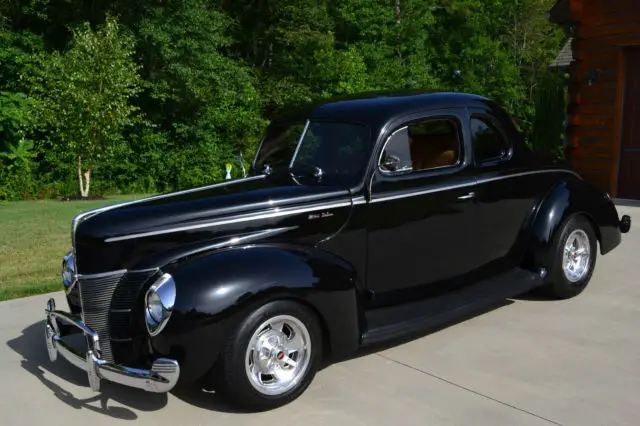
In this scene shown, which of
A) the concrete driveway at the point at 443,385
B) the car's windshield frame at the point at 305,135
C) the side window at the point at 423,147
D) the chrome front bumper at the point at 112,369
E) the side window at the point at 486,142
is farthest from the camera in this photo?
the side window at the point at 486,142

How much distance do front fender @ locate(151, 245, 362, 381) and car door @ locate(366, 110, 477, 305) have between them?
20.6 inches

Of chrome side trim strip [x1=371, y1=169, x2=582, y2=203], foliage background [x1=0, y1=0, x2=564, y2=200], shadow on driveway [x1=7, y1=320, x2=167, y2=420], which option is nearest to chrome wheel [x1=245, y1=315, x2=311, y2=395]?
shadow on driveway [x1=7, y1=320, x2=167, y2=420]

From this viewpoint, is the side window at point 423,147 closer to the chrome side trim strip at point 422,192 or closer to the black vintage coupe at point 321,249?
the black vintage coupe at point 321,249

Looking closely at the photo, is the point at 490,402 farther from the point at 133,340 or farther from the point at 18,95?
the point at 18,95

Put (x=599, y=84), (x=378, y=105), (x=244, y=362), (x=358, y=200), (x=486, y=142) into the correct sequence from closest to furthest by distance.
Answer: (x=244, y=362) → (x=358, y=200) → (x=378, y=105) → (x=486, y=142) → (x=599, y=84)

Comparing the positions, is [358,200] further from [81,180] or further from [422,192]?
[81,180]

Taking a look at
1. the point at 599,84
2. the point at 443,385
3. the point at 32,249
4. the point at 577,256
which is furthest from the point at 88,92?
the point at 443,385

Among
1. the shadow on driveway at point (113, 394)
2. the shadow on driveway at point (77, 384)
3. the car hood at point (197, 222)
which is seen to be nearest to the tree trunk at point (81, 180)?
the shadow on driveway at point (77, 384)

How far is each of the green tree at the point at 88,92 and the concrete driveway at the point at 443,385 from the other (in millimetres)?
13205

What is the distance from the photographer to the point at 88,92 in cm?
1772

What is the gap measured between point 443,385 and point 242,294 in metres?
1.47

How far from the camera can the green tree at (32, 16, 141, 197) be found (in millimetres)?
17797

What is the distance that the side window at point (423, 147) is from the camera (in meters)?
4.85

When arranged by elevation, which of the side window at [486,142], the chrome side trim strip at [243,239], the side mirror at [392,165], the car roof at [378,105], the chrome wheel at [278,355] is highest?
the car roof at [378,105]
